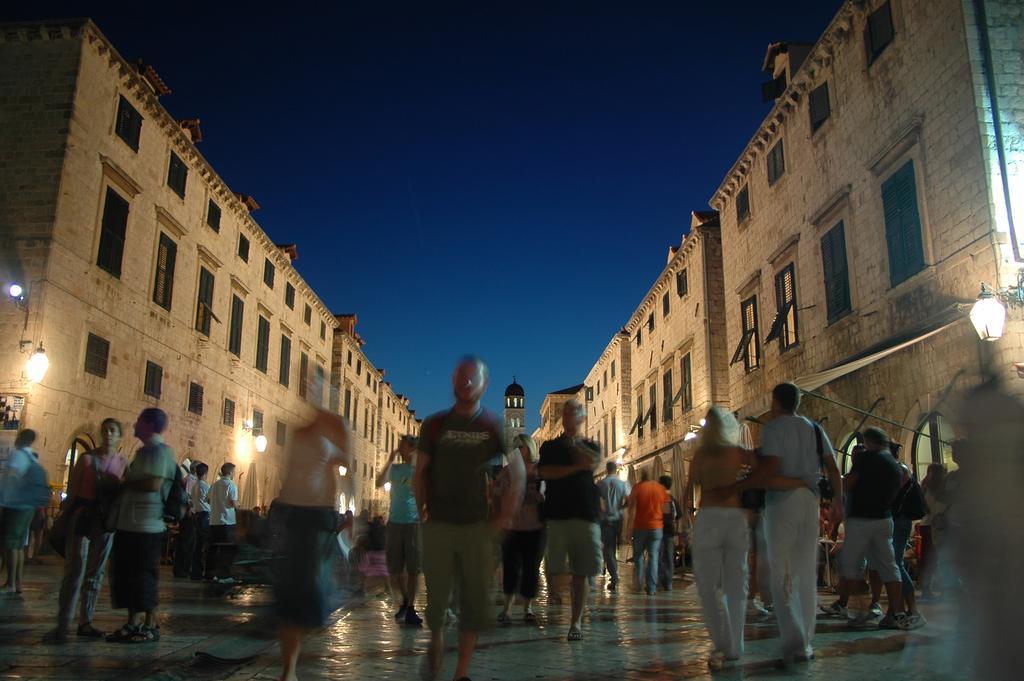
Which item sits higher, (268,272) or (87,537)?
(268,272)

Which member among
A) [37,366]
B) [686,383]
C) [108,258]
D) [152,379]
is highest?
[108,258]

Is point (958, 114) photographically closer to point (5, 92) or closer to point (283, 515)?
point (283, 515)

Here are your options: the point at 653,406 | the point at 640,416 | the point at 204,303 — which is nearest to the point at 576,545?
the point at 204,303

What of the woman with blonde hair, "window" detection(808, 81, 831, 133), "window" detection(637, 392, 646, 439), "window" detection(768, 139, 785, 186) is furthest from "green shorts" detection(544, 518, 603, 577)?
"window" detection(637, 392, 646, 439)

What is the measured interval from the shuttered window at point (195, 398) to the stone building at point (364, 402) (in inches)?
430

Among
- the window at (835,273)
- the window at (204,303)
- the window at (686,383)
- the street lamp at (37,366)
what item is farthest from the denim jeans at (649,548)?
the window at (204,303)

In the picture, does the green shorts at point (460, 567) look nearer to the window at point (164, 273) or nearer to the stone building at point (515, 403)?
the window at point (164, 273)

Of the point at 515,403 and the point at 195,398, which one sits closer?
the point at 195,398

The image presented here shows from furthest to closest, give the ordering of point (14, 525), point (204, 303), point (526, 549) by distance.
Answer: point (204, 303)
point (14, 525)
point (526, 549)

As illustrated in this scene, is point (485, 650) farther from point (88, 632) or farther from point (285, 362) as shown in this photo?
point (285, 362)

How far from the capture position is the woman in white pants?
4715 mm

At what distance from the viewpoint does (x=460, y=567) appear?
3.87m

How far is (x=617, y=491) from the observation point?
1154cm

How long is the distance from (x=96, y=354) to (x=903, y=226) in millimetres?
16031
